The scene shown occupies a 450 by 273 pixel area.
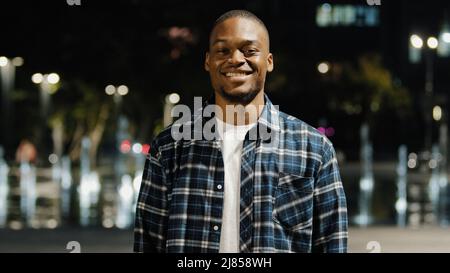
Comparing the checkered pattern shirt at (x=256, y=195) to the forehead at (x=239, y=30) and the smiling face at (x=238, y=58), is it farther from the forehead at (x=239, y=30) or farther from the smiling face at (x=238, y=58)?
the forehead at (x=239, y=30)

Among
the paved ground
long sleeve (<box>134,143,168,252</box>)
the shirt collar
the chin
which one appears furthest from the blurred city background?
the chin

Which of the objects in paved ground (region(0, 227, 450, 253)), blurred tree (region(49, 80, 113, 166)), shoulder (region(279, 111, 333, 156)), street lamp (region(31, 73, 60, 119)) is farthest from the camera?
blurred tree (region(49, 80, 113, 166))

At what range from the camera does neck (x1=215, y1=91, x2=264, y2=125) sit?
3.69 meters

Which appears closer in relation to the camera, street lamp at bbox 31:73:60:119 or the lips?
the lips

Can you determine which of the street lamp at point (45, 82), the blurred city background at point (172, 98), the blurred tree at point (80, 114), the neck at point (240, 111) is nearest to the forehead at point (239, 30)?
the neck at point (240, 111)

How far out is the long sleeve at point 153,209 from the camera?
3.72 meters

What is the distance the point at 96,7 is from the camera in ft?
108

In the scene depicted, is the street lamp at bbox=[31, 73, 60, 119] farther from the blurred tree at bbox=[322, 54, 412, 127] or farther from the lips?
the lips

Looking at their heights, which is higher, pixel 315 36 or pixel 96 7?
pixel 315 36

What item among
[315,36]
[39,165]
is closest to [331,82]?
[315,36]

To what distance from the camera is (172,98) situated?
54.5 meters

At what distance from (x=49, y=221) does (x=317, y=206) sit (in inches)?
638

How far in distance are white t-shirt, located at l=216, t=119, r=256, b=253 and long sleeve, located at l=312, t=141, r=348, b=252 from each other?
29 cm
